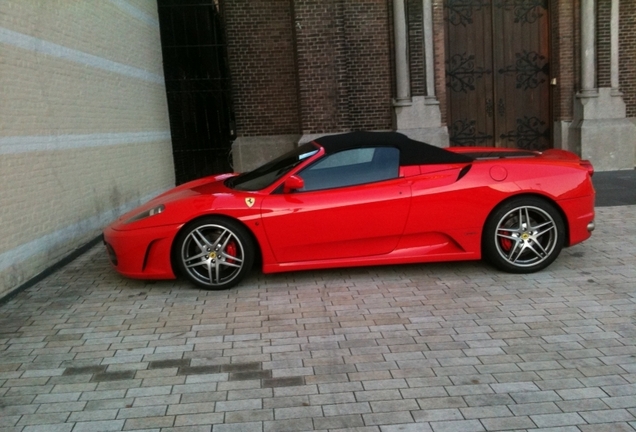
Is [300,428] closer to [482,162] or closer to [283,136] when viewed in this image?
[482,162]

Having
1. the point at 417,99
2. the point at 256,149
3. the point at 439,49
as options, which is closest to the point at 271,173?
the point at 256,149

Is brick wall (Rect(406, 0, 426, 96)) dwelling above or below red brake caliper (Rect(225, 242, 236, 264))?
above

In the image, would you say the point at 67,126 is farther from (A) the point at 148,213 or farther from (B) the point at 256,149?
(B) the point at 256,149

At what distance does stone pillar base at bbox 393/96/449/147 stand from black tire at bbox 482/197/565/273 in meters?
6.73

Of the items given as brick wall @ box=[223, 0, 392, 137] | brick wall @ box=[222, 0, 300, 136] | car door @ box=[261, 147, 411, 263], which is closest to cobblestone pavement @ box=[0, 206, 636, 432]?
car door @ box=[261, 147, 411, 263]

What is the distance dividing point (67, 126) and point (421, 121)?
24.0ft

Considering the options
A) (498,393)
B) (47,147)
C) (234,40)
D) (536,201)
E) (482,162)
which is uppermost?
(234,40)

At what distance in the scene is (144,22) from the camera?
11.4 m

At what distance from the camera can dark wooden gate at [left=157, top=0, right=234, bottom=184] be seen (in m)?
13.2

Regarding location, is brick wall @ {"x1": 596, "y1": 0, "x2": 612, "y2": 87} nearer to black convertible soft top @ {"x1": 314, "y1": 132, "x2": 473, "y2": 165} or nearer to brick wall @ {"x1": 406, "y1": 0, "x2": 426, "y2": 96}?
brick wall @ {"x1": 406, "y1": 0, "x2": 426, "y2": 96}

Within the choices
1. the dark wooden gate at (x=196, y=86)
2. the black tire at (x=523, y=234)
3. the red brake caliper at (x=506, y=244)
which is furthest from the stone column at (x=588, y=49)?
the red brake caliper at (x=506, y=244)

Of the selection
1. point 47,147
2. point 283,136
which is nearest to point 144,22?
point 283,136

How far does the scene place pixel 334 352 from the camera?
4211mm

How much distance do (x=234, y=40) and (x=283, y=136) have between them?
2242 mm
